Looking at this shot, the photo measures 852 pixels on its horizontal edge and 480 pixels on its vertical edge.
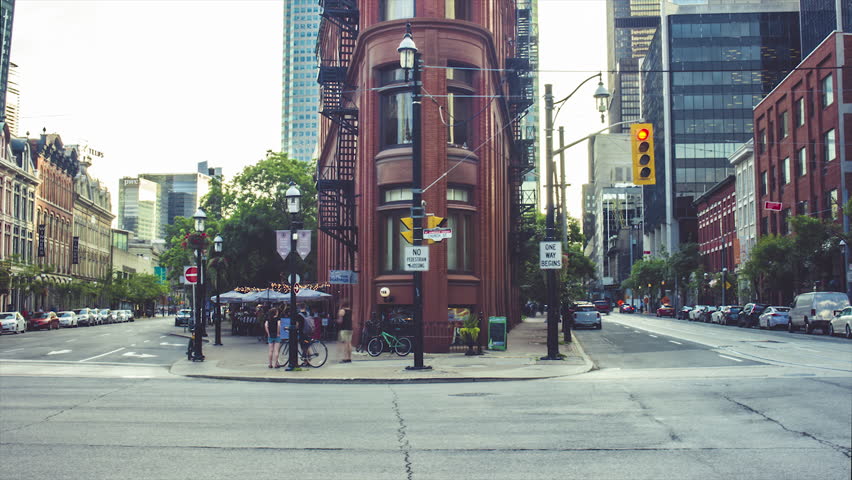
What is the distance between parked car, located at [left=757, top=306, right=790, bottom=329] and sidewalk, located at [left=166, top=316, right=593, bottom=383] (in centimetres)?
2274

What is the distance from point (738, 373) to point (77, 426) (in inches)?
530

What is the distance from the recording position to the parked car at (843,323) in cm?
3538

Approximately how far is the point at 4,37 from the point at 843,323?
9472cm

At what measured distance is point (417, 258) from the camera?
21016 mm

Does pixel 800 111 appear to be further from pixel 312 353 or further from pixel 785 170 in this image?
pixel 312 353

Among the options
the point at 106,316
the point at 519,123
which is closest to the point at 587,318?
the point at 519,123

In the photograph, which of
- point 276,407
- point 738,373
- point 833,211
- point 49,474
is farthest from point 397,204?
point 833,211

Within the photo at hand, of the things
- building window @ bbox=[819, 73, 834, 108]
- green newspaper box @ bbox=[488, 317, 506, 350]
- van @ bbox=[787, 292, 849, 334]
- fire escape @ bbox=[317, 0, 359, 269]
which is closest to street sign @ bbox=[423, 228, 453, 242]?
green newspaper box @ bbox=[488, 317, 506, 350]

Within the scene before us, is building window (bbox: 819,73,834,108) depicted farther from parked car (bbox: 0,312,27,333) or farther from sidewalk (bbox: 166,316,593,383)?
parked car (bbox: 0,312,27,333)

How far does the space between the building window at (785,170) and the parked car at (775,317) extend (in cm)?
2097

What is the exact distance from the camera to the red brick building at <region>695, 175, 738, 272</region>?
276ft

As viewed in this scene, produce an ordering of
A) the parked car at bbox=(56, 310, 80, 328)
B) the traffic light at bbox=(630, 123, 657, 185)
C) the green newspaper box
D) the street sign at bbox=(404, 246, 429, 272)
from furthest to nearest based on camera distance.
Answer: the parked car at bbox=(56, 310, 80, 328) < the green newspaper box < the street sign at bbox=(404, 246, 429, 272) < the traffic light at bbox=(630, 123, 657, 185)

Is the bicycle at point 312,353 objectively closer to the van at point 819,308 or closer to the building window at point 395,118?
the building window at point 395,118

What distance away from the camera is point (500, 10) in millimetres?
45156
